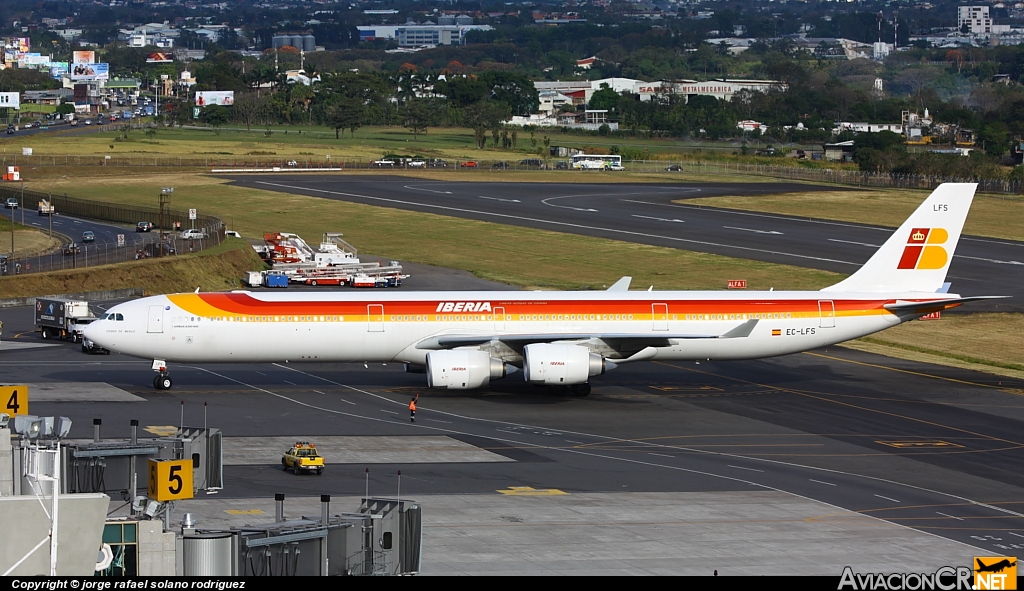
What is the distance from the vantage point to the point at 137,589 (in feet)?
58.9

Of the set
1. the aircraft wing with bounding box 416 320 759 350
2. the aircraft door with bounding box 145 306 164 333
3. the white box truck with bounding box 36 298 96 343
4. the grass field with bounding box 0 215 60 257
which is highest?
the aircraft door with bounding box 145 306 164 333

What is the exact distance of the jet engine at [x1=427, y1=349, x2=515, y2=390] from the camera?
202ft

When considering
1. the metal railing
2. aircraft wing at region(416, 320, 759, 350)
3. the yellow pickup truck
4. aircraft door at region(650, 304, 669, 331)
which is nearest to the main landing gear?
aircraft wing at region(416, 320, 759, 350)

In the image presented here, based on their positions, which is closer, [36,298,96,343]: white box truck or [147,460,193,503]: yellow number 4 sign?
[147,460,193,503]: yellow number 4 sign

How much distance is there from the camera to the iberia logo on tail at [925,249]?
69.6 metres

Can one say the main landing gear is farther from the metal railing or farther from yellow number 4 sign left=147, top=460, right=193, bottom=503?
yellow number 4 sign left=147, top=460, right=193, bottom=503

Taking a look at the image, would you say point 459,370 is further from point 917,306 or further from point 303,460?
point 917,306

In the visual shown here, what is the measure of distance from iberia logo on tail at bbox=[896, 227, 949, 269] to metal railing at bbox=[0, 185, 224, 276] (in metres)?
58.2

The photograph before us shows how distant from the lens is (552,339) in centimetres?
6412

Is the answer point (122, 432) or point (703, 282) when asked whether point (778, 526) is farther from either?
point (703, 282)

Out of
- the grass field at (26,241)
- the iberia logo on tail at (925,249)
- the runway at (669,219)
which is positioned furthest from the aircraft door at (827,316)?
the grass field at (26,241)

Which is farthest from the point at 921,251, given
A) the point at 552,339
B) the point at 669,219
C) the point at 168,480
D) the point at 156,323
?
the point at 669,219

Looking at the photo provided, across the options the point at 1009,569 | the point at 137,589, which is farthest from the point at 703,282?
the point at 137,589

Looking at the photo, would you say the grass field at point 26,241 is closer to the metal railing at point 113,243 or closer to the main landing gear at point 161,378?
the metal railing at point 113,243
